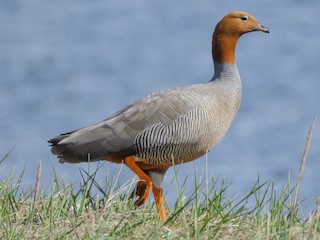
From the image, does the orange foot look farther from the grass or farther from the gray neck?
the gray neck

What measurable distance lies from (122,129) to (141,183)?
0.39m

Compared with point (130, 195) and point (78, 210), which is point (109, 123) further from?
point (78, 210)

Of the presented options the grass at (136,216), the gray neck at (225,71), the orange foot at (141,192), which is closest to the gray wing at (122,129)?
the orange foot at (141,192)

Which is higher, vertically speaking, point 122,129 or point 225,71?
point 225,71

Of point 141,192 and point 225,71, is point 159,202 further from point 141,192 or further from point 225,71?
point 225,71

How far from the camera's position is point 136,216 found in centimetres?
638

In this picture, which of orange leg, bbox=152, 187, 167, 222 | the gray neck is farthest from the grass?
the gray neck

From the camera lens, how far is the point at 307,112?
24906 millimetres

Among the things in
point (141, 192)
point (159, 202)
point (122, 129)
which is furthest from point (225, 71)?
point (159, 202)

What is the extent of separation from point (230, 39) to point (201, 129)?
38.5 inches

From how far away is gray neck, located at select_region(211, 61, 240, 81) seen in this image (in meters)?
8.73

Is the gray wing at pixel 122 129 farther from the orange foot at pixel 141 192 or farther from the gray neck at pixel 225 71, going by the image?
the gray neck at pixel 225 71

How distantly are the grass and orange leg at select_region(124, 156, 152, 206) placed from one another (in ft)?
1.59

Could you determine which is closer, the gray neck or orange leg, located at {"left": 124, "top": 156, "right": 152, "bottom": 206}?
orange leg, located at {"left": 124, "top": 156, "right": 152, "bottom": 206}
